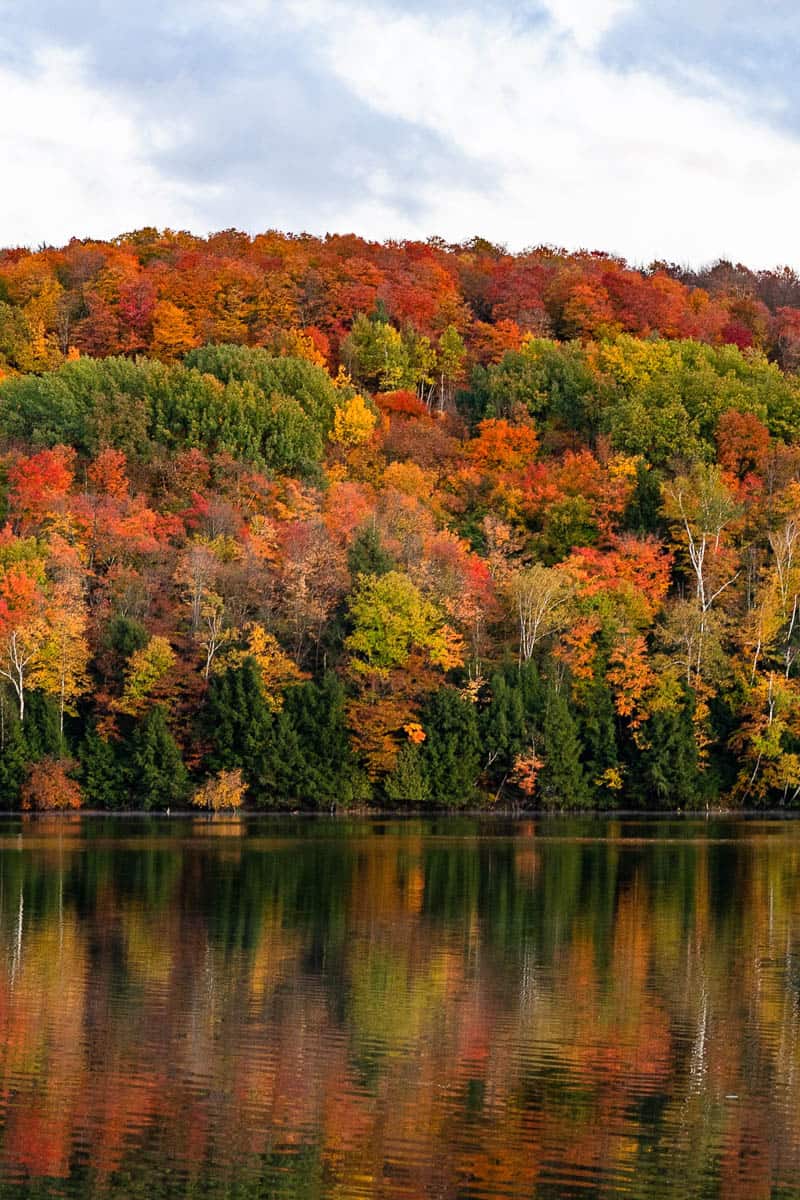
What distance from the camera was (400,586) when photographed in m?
80.0

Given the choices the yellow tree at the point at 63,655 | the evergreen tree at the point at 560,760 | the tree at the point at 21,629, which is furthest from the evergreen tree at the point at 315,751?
the tree at the point at 21,629

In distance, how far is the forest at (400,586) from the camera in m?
77.0

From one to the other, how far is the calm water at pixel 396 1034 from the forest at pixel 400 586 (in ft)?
103

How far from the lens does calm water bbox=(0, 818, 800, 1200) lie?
1839 cm

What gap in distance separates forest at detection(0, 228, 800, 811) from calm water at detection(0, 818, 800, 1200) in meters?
31.3

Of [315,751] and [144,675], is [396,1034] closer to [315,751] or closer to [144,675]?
[315,751]

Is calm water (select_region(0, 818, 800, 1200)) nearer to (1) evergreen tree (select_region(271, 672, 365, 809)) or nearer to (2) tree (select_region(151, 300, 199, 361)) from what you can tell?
(1) evergreen tree (select_region(271, 672, 365, 809))

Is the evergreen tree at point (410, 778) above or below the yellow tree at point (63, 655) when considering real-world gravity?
below

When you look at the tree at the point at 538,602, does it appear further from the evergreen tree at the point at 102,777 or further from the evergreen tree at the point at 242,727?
the evergreen tree at the point at 102,777

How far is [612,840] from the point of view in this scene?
59.8 meters

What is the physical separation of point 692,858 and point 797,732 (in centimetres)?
2808

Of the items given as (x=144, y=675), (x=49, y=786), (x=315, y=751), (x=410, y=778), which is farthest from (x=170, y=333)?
(x=49, y=786)

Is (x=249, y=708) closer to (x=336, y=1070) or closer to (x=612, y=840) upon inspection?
(x=612, y=840)

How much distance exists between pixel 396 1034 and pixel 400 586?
55.7 meters
